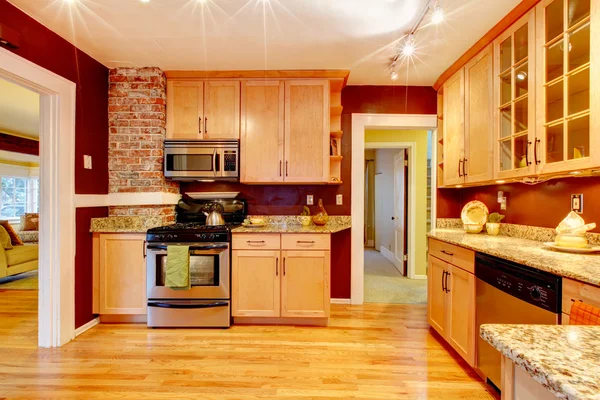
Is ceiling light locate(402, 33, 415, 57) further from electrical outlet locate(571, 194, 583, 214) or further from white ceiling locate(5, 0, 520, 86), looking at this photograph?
electrical outlet locate(571, 194, 583, 214)

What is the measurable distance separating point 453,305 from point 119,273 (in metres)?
2.91

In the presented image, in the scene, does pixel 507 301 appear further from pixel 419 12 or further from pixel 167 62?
pixel 167 62

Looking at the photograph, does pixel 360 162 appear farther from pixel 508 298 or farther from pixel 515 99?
pixel 508 298

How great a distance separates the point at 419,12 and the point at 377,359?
8.34ft

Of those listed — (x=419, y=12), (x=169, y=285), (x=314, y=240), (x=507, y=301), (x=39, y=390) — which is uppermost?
(x=419, y=12)

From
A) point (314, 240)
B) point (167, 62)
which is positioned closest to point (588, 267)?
point (314, 240)

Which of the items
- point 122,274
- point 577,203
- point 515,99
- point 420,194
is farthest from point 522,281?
point 122,274

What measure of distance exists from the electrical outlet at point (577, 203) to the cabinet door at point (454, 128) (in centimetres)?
81

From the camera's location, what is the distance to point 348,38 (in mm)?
2395

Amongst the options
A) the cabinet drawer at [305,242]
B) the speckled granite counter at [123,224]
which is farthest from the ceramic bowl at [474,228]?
the speckled granite counter at [123,224]

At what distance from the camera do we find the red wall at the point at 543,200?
187 cm

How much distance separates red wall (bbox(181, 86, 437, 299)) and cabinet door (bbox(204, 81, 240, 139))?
2.00 ft

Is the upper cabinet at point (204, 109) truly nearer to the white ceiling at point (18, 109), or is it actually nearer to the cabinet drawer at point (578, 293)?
the white ceiling at point (18, 109)

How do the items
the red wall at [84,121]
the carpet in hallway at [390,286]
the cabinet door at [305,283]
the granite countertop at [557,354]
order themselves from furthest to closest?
the carpet in hallway at [390,286]
the cabinet door at [305,283]
the red wall at [84,121]
the granite countertop at [557,354]
